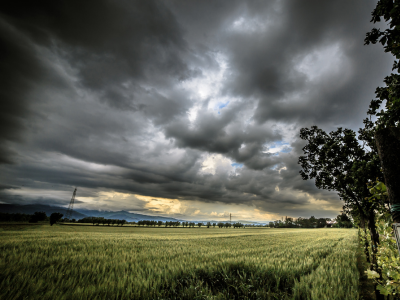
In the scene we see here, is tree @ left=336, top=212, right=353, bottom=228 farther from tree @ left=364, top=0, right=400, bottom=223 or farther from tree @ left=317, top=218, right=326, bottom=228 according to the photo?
tree @ left=317, top=218, right=326, bottom=228

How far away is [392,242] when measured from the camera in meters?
4.02

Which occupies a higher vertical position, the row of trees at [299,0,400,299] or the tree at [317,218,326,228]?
the row of trees at [299,0,400,299]

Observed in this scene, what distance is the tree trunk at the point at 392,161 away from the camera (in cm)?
239

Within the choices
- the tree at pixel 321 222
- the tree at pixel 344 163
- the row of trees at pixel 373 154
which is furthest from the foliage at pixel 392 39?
the tree at pixel 321 222

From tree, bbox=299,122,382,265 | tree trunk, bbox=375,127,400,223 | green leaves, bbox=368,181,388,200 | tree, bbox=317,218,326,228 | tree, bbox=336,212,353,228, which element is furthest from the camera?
tree, bbox=317,218,326,228

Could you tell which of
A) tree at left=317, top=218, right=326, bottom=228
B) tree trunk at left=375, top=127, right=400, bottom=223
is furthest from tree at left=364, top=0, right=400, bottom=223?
tree at left=317, top=218, right=326, bottom=228

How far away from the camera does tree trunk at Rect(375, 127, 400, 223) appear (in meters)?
2.39

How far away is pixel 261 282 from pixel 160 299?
3023mm

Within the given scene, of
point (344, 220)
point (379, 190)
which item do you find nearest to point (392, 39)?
point (379, 190)

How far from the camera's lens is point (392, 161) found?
8.05ft

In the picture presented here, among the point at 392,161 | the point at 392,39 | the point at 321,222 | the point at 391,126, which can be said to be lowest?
the point at 321,222

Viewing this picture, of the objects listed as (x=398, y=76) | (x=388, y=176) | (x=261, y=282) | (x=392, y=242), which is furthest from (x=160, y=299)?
(x=398, y=76)

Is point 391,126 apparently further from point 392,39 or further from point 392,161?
point 392,39

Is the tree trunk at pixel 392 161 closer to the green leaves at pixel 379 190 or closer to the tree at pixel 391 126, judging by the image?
the tree at pixel 391 126
